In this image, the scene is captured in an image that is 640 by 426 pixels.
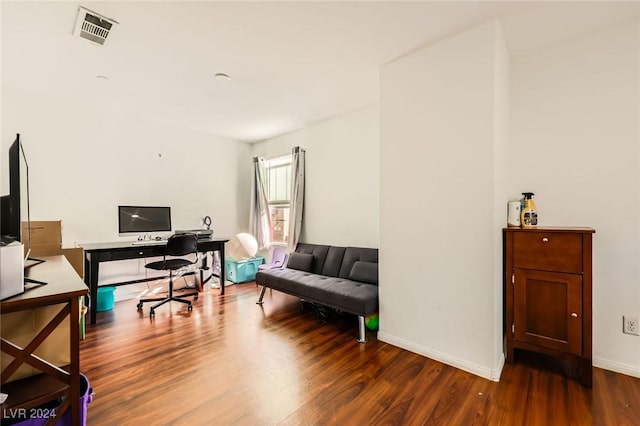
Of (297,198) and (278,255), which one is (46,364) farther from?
(278,255)

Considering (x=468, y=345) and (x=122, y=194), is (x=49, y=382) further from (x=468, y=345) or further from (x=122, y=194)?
(x=122, y=194)

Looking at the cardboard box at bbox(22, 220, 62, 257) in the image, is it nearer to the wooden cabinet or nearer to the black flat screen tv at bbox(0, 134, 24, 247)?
the black flat screen tv at bbox(0, 134, 24, 247)

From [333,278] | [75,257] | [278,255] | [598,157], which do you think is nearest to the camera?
[598,157]

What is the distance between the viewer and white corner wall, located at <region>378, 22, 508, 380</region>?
1865 millimetres

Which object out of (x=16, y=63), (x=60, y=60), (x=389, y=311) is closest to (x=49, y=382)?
(x=389, y=311)

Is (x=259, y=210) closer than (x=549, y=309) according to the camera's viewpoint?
No

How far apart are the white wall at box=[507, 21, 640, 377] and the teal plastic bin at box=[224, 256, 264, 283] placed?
3792 millimetres

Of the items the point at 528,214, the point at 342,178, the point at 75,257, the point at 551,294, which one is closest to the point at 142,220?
the point at 75,257

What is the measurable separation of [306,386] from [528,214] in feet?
6.53

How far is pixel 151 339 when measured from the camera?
245 cm

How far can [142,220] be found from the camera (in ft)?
11.9

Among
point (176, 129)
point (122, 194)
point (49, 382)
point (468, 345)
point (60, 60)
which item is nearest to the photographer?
point (49, 382)

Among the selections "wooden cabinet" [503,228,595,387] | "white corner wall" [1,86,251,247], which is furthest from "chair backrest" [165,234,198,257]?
"wooden cabinet" [503,228,595,387]

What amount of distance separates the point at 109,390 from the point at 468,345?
7.86 ft
